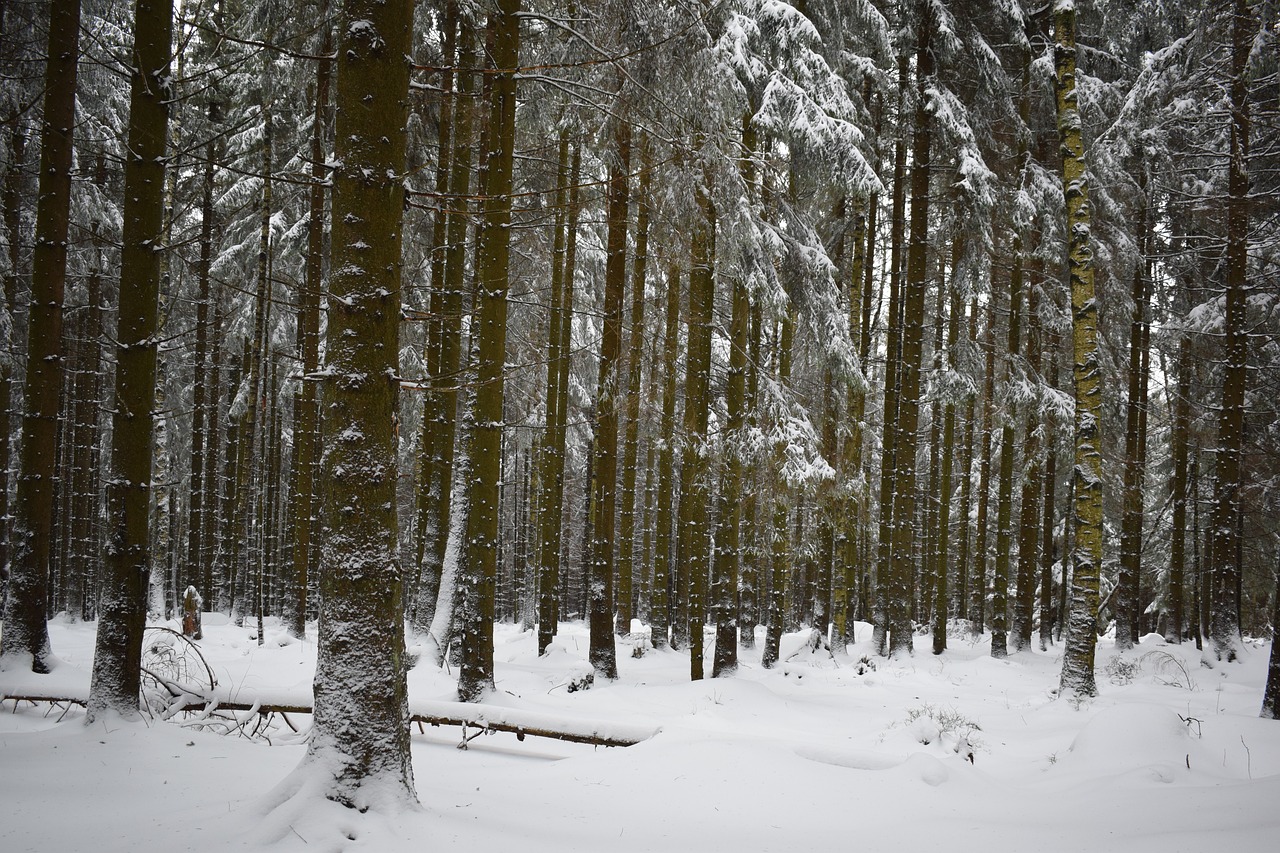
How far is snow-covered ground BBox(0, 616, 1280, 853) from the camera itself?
4.00m

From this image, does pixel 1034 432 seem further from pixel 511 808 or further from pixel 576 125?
pixel 511 808

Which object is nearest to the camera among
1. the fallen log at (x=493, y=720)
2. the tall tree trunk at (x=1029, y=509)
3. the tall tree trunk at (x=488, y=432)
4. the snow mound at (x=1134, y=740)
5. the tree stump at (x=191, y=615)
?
the snow mound at (x=1134, y=740)

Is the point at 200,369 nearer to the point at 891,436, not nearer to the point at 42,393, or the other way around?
the point at 42,393

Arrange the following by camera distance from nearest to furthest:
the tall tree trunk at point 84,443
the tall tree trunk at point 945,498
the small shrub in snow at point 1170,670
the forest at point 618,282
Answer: the forest at point 618,282, the small shrub in snow at point 1170,670, the tall tree trunk at point 945,498, the tall tree trunk at point 84,443

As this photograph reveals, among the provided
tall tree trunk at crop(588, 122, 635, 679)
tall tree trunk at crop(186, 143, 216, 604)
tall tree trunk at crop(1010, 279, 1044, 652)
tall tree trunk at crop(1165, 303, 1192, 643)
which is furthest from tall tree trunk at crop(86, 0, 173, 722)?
tall tree trunk at crop(1165, 303, 1192, 643)

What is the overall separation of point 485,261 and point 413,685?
5.84 metres

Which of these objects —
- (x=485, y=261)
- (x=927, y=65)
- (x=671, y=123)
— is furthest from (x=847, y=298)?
(x=485, y=261)

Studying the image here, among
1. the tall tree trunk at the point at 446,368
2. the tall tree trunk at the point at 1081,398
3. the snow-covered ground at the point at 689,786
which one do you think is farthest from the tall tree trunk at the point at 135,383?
the tall tree trunk at the point at 1081,398

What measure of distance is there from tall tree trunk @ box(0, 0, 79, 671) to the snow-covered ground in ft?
A: 2.05

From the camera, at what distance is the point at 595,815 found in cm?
475

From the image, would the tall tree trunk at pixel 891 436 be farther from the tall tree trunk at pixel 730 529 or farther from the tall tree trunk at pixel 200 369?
the tall tree trunk at pixel 200 369

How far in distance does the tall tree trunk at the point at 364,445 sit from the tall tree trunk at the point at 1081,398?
31.6 ft

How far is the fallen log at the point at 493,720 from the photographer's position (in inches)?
257

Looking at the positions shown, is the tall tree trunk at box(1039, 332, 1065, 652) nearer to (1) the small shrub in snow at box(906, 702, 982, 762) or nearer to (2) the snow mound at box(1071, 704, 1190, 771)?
(1) the small shrub in snow at box(906, 702, 982, 762)
